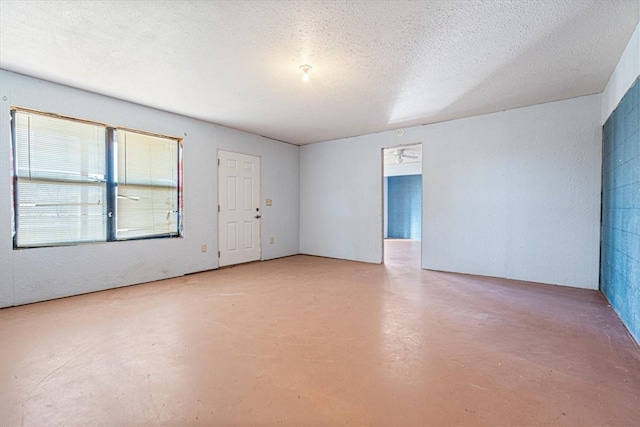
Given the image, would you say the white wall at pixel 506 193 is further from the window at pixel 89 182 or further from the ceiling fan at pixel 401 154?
the window at pixel 89 182

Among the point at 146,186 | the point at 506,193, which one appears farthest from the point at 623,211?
the point at 146,186

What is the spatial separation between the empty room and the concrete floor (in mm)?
20

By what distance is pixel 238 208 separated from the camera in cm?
565

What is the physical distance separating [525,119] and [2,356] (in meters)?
6.11

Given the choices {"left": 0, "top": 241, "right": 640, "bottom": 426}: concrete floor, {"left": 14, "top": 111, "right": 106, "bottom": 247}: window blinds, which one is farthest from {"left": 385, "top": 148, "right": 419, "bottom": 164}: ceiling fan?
{"left": 14, "top": 111, "right": 106, "bottom": 247}: window blinds

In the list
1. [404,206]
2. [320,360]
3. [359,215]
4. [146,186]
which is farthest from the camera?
[404,206]

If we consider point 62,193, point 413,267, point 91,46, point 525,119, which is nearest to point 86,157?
point 62,193

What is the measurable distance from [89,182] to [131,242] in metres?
0.92

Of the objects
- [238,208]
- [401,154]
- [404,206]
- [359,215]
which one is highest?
[401,154]

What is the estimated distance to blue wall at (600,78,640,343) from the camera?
2.47 m

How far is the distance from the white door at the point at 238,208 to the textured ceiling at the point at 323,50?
1.45 m

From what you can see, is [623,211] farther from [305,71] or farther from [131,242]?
[131,242]

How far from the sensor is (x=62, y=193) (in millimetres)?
3615

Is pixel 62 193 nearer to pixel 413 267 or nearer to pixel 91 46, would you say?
pixel 91 46
